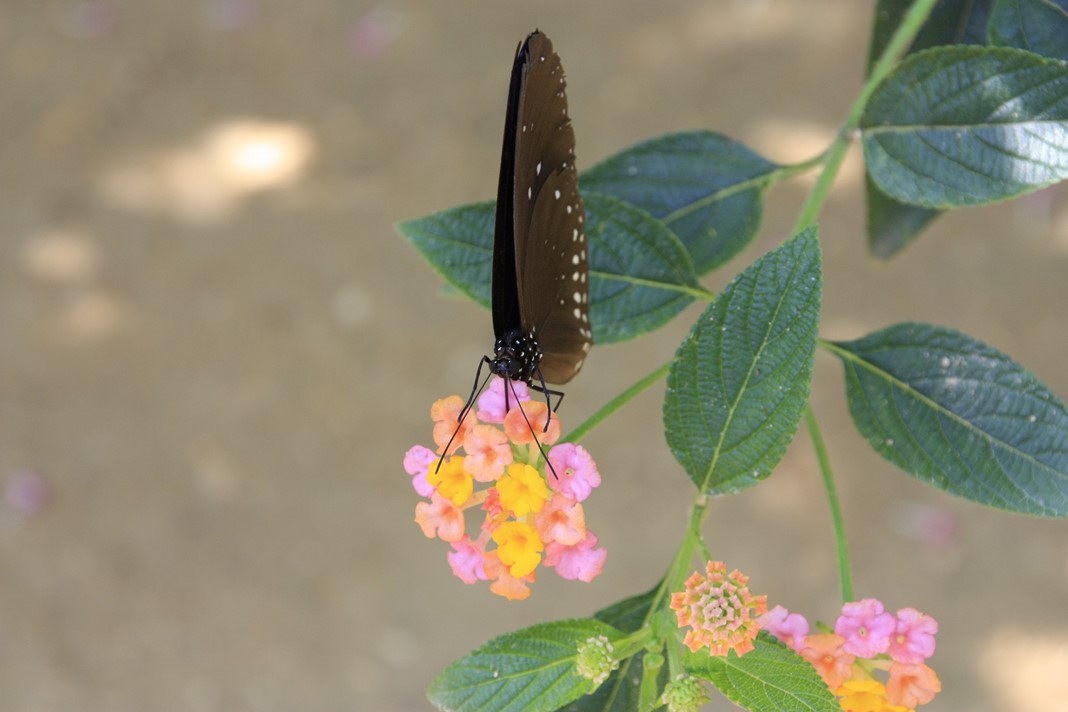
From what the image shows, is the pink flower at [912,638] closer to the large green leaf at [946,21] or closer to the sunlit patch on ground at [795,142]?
the large green leaf at [946,21]

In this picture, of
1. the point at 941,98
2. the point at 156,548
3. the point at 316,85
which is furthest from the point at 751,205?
the point at 156,548

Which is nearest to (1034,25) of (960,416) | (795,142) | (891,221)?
(891,221)

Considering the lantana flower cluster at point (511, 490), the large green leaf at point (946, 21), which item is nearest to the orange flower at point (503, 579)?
the lantana flower cluster at point (511, 490)

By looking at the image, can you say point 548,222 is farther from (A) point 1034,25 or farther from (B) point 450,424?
(A) point 1034,25

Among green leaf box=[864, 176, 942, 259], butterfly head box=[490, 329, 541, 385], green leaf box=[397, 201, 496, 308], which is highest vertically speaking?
green leaf box=[397, 201, 496, 308]

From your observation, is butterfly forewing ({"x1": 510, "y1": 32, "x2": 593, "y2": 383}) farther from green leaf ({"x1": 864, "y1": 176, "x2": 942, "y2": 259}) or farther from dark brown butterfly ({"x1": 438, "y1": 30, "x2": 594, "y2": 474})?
green leaf ({"x1": 864, "y1": 176, "x2": 942, "y2": 259})

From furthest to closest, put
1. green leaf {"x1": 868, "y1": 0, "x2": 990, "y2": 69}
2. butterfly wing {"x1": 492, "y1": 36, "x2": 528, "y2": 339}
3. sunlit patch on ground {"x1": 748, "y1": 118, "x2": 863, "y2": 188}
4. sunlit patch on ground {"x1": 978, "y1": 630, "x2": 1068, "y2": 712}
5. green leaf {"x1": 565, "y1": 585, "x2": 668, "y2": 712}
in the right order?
sunlit patch on ground {"x1": 748, "y1": 118, "x2": 863, "y2": 188} < sunlit patch on ground {"x1": 978, "y1": 630, "x2": 1068, "y2": 712} < green leaf {"x1": 868, "y1": 0, "x2": 990, "y2": 69} < green leaf {"x1": 565, "y1": 585, "x2": 668, "y2": 712} < butterfly wing {"x1": 492, "y1": 36, "x2": 528, "y2": 339}

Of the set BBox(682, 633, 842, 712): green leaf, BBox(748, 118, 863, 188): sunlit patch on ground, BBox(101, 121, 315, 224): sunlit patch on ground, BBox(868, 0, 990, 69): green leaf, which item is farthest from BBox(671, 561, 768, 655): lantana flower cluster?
BBox(101, 121, 315, 224): sunlit patch on ground
